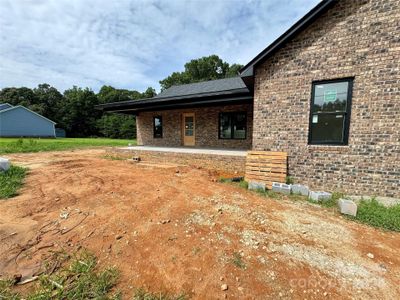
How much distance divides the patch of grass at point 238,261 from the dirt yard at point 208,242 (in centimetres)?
2

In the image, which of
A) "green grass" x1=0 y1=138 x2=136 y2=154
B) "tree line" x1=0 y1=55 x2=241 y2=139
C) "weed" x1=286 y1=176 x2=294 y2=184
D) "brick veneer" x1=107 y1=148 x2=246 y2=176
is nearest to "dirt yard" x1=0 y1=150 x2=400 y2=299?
"weed" x1=286 y1=176 x2=294 y2=184

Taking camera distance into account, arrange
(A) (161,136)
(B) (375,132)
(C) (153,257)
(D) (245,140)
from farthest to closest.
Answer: (A) (161,136)
(D) (245,140)
(B) (375,132)
(C) (153,257)

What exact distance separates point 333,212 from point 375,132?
7.94 feet

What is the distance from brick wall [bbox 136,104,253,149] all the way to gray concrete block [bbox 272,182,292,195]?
498 cm

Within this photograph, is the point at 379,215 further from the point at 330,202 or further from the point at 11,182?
the point at 11,182

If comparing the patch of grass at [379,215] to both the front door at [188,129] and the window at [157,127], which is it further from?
the window at [157,127]

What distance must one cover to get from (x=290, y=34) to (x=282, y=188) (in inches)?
169

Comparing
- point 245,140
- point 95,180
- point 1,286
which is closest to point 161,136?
point 245,140

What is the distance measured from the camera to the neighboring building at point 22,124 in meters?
27.4

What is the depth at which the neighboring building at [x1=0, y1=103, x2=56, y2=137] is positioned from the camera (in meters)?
27.4

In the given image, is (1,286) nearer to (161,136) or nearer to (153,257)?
(153,257)

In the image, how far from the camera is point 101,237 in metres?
2.88

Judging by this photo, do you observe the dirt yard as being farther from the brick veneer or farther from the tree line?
the tree line

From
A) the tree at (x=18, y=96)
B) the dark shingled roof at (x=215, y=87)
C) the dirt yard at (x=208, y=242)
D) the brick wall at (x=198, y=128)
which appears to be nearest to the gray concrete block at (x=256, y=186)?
the dirt yard at (x=208, y=242)
